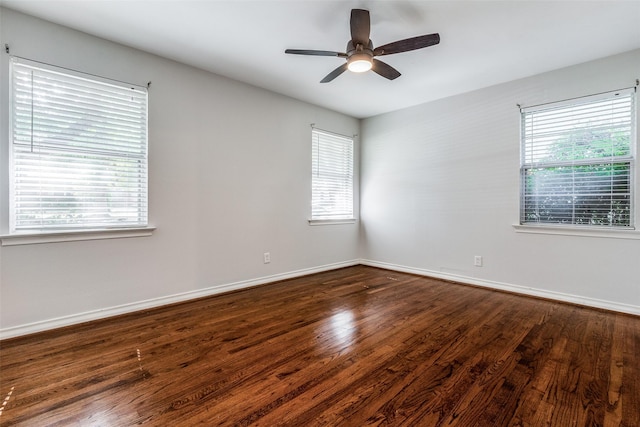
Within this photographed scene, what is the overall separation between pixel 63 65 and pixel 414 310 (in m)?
3.89

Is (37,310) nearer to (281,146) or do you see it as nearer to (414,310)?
(281,146)

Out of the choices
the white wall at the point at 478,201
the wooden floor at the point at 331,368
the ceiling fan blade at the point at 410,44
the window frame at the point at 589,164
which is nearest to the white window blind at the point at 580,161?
the window frame at the point at 589,164

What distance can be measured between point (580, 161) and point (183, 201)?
4305mm

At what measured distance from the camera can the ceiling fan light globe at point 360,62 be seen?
2346mm

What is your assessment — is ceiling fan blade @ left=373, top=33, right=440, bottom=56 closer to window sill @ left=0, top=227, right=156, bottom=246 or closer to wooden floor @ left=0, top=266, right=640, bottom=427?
wooden floor @ left=0, top=266, right=640, bottom=427

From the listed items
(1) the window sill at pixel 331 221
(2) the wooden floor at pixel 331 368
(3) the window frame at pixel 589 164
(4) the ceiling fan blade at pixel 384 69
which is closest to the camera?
(2) the wooden floor at pixel 331 368

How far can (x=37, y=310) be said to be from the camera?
2477 millimetres

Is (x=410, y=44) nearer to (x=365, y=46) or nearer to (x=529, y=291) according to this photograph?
(x=365, y=46)

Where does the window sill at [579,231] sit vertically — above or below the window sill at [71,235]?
above

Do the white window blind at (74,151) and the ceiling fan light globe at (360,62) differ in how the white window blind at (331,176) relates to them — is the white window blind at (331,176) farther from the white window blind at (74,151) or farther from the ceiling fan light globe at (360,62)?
the white window blind at (74,151)

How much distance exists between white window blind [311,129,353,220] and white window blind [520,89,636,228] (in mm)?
2510

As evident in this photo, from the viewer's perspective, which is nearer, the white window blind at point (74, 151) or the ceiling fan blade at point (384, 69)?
the white window blind at point (74, 151)

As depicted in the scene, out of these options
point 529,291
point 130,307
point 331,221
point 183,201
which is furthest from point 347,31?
point 529,291

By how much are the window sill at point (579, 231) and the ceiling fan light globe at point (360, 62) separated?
8.79 feet
